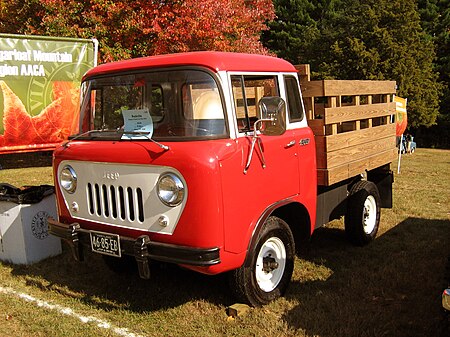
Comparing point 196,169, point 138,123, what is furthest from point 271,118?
point 138,123

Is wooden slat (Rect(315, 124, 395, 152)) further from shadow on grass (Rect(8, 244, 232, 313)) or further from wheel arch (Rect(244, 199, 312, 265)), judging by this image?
shadow on grass (Rect(8, 244, 232, 313))

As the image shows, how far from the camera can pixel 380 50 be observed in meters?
24.2

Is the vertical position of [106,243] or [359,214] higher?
[106,243]

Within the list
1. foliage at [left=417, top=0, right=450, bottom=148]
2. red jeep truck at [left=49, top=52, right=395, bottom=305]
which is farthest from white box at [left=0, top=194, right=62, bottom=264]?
foliage at [left=417, top=0, right=450, bottom=148]

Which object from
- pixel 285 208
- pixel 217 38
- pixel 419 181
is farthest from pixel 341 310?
pixel 217 38

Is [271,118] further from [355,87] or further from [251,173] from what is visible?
[355,87]

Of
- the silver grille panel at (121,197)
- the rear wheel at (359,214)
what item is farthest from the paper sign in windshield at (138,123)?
the rear wheel at (359,214)

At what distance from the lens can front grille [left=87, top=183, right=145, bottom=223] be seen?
3.69 m

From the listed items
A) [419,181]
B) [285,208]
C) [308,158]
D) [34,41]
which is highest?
[34,41]

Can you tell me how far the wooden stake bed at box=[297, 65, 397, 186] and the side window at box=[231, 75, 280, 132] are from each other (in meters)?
0.57

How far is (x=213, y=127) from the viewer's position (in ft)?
12.0

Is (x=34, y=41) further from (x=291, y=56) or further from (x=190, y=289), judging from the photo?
(x=291, y=56)

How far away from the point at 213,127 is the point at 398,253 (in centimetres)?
308

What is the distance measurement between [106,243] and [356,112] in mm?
3219
